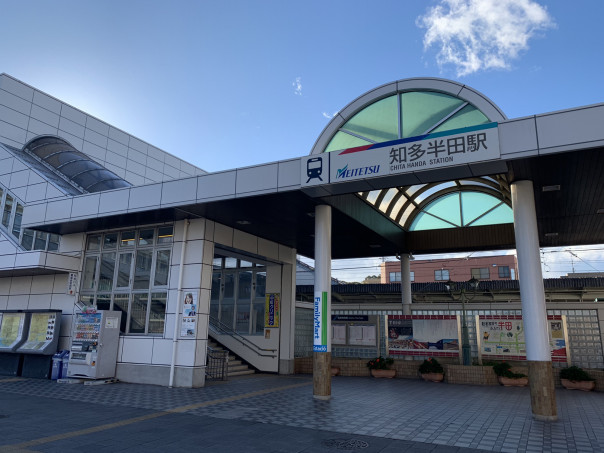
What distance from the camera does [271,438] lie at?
7.01 m

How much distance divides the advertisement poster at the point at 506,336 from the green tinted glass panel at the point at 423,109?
27.7 ft

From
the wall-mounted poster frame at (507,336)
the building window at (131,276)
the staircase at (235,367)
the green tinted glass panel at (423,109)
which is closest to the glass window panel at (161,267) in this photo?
the building window at (131,276)

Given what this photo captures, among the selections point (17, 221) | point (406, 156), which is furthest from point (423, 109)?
point (17, 221)

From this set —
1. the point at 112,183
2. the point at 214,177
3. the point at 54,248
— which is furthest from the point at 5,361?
the point at 214,177

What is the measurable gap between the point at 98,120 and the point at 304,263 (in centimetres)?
1880

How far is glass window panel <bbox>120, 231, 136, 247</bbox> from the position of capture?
15127 mm

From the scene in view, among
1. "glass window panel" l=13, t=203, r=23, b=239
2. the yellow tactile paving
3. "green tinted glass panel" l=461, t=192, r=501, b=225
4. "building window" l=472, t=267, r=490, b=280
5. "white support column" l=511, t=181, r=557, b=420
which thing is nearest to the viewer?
the yellow tactile paving

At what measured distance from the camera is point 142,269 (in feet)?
47.9

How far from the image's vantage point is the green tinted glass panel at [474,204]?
51.8 ft

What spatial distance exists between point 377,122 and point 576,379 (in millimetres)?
9762

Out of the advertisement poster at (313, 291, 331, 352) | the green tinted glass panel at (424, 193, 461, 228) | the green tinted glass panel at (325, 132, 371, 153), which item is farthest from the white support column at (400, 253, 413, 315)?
the green tinted glass panel at (325, 132, 371, 153)

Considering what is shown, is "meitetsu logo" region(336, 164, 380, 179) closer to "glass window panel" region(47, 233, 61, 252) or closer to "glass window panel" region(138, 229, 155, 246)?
"glass window panel" region(138, 229, 155, 246)

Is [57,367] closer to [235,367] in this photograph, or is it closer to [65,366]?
[65,366]

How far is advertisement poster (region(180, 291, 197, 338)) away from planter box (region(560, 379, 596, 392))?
11275 millimetres
